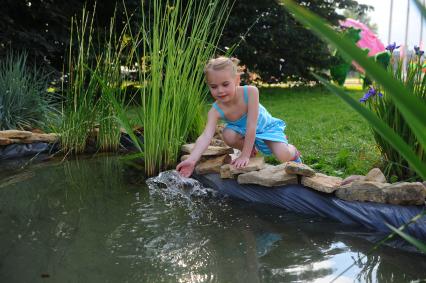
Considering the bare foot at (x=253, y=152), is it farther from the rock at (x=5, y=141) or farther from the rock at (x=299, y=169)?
the rock at (x=5, y=141)

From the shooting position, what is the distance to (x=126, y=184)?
9.11 feet

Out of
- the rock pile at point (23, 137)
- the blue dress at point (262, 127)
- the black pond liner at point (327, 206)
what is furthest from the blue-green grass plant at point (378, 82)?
the rock pile at point (23, 137)

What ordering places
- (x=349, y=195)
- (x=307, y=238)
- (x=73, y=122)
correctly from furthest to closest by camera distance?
(x=73, y=122) < (x=349, y=195) < (x=307, y=238)

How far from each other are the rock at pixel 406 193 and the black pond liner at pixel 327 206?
0.03 metres

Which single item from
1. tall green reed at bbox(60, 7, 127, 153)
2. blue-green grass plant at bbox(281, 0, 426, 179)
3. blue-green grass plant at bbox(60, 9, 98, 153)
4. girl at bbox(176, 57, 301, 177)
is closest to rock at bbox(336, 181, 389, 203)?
girl at bbox(176, 57, 301, 177)

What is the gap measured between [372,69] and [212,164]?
2.18 meters

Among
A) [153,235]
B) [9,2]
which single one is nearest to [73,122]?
[153,235]

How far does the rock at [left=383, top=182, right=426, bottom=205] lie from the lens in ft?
5.87

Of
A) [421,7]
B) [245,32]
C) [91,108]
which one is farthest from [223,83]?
[245,32]

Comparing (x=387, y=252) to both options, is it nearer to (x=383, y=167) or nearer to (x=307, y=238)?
(x=307, y=238)

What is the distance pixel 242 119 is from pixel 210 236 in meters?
1.07

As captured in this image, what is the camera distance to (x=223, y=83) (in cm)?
251

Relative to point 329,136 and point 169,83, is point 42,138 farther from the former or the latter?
point 329,136

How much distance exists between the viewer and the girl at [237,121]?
8.11 feet
